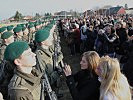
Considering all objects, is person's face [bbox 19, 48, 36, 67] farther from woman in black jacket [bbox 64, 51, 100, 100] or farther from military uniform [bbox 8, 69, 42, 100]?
woman in black jacket [bbox 64, 51, 100, 100]

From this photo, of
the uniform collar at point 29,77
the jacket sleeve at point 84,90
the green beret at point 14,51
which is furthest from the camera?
the jacket sleeve at point 84,90

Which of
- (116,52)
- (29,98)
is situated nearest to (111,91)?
(29,98)

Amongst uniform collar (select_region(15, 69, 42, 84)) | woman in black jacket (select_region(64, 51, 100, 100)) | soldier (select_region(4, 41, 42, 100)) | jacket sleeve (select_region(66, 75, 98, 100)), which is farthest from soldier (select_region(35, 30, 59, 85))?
uniform collar (select_region(15, 69, 42, 84))

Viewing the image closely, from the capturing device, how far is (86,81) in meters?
4.62

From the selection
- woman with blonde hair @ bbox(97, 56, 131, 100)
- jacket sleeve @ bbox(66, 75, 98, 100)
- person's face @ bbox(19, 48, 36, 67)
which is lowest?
jacket sleeve @ bbox(66, 75, 98, 100)

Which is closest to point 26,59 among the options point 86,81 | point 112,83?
point 112,83

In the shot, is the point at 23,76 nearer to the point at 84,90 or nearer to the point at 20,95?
the point at 20,95

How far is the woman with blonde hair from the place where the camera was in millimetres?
3688

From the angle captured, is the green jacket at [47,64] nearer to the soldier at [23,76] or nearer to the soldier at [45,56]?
the soldier at [45,56]

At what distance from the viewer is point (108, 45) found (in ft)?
36.8

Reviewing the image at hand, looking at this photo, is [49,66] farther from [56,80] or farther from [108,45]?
[108,45]

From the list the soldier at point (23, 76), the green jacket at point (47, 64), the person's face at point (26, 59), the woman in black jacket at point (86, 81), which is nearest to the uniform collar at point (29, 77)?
the soldier at point (23, 76)

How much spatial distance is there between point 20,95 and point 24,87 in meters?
0.14

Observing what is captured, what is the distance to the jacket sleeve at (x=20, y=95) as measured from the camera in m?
3.30
